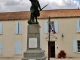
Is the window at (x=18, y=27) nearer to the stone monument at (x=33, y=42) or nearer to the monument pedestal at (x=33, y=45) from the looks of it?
the stone monument at (x=33, y=42)

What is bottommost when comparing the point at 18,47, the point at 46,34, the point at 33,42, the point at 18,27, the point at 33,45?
the point at 18,47

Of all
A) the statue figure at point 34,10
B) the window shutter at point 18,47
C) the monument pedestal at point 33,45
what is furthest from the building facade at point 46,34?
the monument pedestal at point 33,45

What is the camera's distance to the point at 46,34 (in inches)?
1061

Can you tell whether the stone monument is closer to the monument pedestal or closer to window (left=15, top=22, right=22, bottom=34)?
the monument pedestal

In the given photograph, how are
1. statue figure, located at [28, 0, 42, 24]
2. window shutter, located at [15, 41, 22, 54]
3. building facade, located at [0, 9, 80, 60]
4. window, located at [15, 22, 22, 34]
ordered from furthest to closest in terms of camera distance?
window, located at [15, 22, 22, 34] → window shutter, located at [15, 41, 22, 54] → building facade, located at [0, 9, 80, 60] → statue figure, located at [28, 0, 42, 24]

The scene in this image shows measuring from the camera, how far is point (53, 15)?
27.3m

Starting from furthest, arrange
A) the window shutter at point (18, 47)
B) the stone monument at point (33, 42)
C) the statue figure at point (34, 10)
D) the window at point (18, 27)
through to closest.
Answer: the window at point (18, 27) → the window shutter at point (18, 47) → the statue figure at point (34, 10) → the stone monument at point (33, 42)

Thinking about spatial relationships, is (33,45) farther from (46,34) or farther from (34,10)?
(46,34)

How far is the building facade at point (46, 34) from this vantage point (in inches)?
1041

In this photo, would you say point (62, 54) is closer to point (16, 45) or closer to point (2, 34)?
point (16, 45)

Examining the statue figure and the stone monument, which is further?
the statue figure

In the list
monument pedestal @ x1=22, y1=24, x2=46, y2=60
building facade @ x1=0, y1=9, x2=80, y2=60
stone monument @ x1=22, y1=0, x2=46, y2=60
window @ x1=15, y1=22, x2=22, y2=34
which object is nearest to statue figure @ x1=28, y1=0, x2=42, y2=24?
stone monument @ x1=22, y1=0, x2=46, y2=60

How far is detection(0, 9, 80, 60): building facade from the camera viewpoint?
86.7ft

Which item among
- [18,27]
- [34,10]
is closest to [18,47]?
[18,27]
